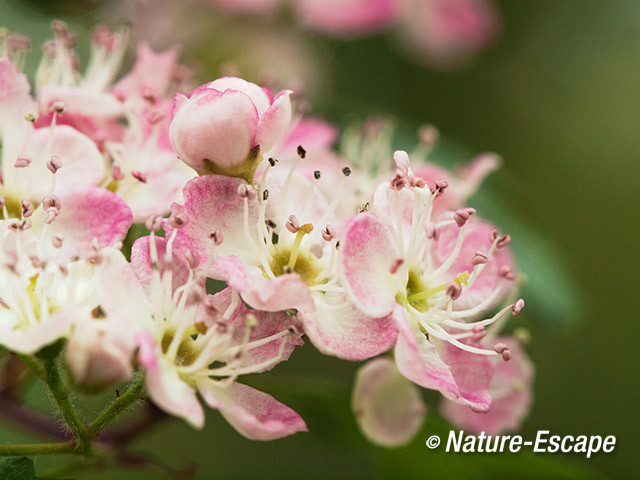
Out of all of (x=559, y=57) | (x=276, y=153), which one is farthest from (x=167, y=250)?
(x=559, y=57)

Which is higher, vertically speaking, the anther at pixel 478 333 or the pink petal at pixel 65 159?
the pink petal at pixel 65 159

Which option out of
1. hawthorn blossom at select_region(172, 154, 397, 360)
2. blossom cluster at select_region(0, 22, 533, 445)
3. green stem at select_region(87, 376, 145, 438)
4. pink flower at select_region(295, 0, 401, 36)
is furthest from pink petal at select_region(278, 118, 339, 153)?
pink flower at select_region(295, 0, 401, 36)

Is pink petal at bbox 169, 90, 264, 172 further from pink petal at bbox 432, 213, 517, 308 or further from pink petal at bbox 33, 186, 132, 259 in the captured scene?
pink petal at bbox 432, 213, 517, 308

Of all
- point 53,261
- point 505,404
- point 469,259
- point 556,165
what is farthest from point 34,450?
point 556,165

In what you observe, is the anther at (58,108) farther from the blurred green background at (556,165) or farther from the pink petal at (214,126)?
the blurred green background at (556,165)

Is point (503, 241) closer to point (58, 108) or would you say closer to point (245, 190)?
point (245, 190)

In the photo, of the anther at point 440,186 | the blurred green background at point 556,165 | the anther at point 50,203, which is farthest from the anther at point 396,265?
the blurred green background at point 556,165
